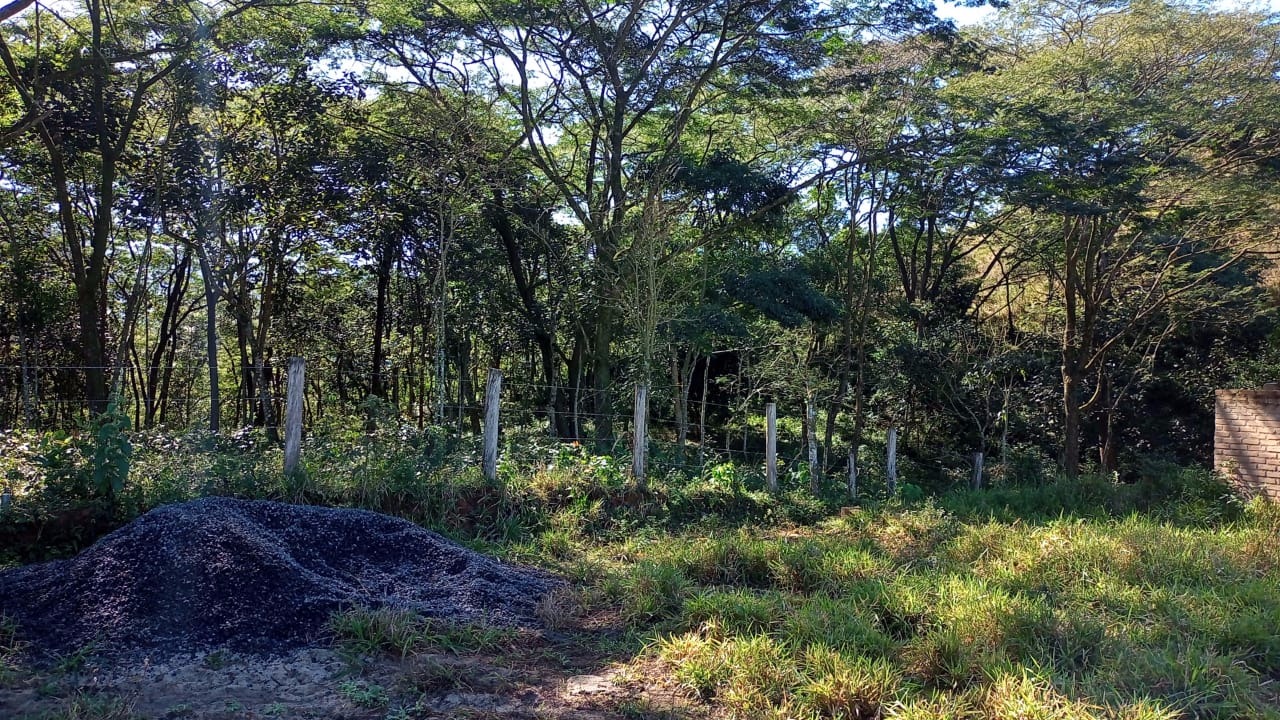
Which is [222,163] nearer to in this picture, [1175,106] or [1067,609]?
[1067,609]

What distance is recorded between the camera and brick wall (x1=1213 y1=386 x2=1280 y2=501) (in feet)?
30.2

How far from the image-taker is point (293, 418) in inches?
255

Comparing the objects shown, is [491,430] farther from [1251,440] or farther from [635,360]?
[1251,440]

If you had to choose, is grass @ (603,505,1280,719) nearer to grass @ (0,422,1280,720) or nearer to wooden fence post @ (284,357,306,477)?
grass @ (0,422,1280,720)

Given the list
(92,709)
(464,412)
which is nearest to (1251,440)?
(464,412)

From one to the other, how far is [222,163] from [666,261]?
5.72 m

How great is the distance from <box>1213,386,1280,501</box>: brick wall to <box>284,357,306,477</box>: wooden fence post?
32.9 ft

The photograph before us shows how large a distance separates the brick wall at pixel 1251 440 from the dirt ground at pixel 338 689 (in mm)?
8879

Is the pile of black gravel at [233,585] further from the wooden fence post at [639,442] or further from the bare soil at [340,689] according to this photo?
the wooden fence post at [639,442]

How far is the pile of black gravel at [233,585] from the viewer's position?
3.84 m

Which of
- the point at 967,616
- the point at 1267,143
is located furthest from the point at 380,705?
the point at 1267,143

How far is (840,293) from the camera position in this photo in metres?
15.1

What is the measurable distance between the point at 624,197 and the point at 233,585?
8748mm

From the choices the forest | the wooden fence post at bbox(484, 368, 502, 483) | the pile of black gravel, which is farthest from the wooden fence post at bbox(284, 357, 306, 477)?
the wooden fence post at bbox(484, 368, 502, 483)
